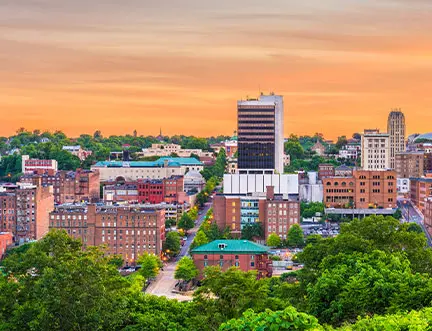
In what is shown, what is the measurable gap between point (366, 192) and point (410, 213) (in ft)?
24.0

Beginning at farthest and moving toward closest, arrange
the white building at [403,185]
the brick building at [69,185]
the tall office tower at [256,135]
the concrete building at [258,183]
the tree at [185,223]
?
the white building at [403,185], the brick building at [69,185], the tall office tower at [256,135], the concrete building at [258,183], the tree at [185,223]

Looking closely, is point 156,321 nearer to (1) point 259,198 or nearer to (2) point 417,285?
(2) point 417,285

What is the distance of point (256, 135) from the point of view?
133125 millimetres

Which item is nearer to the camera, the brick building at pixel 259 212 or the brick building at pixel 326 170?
the brick building at pixel 259 212

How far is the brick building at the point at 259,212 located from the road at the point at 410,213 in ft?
50.5

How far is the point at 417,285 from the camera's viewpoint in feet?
140

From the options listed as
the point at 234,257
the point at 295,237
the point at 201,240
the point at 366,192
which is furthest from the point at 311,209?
the point at 234,257

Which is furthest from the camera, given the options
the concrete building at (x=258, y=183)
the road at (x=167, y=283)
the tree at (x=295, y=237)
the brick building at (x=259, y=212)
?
the concrete building at (x=258, y=183)

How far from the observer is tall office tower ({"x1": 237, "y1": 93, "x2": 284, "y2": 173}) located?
13275 centimetres

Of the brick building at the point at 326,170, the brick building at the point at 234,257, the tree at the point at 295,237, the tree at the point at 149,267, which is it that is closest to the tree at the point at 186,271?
the brick building at the point at 234,257

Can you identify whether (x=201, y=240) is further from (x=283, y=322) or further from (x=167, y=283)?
(x=283, y=322)

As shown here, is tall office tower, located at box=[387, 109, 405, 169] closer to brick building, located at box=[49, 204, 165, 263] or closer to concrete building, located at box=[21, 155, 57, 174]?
concrete building, located at box=[21, 155, 57, 174]

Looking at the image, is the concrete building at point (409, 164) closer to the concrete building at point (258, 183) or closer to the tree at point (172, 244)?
the concrete building at point (258, 183)

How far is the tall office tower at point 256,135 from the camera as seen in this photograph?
436 ft
